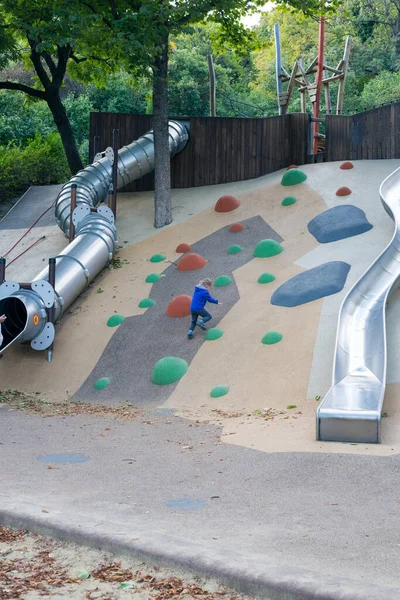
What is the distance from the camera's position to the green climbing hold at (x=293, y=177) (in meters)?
19.1

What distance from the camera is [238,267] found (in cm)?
1565

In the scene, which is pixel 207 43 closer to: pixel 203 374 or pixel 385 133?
pixel 385 133

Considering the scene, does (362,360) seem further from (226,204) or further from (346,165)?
(346,165)

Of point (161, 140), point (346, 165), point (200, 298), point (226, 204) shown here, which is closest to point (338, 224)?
point (226, 204)

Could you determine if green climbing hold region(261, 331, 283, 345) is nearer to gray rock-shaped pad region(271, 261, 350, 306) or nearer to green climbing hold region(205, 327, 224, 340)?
green climbing hold region(205, 327, 224, 340)

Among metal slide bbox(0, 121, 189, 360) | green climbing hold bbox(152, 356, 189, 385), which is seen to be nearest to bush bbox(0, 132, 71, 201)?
metal slide bbox(0, 121, 189, 360)

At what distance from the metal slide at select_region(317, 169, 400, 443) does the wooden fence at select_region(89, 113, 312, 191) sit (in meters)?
6.55

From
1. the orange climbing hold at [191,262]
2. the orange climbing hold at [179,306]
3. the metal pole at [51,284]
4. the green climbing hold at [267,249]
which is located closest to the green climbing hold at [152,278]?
the orange climbing hold at [191,262]

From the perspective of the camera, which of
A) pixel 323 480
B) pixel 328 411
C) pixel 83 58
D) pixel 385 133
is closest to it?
pixel 323 480

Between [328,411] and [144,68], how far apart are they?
1104 cm

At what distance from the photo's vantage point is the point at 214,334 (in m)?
13.3

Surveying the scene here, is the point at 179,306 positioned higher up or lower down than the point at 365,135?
lower down

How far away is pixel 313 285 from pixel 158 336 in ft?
9.90

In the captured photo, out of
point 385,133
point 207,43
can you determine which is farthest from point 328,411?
point 207,43
